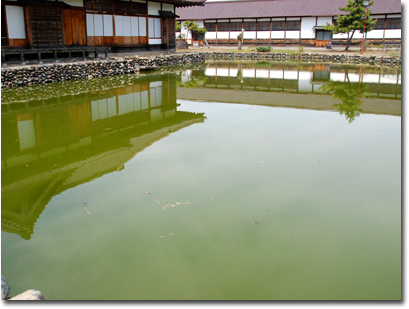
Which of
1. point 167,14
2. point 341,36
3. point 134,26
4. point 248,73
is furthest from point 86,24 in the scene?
point 341,36

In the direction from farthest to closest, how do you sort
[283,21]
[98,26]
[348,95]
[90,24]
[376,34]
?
1. [283,21]
2. [376,34]
3. [98,26]
4. [90,24]
5. [348,95]

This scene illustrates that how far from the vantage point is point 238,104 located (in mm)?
9602

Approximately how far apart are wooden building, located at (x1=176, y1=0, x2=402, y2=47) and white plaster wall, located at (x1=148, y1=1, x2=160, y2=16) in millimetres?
12557

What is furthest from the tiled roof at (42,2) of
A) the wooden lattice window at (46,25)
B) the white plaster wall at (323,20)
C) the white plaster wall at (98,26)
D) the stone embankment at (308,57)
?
the white plaster wall at (323,20)

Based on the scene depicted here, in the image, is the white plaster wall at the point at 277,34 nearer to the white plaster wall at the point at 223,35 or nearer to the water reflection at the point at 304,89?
the white plaster wall at the point at 223,35

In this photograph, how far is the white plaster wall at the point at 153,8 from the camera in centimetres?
1814

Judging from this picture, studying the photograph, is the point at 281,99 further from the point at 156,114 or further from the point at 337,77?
the point at 337,77

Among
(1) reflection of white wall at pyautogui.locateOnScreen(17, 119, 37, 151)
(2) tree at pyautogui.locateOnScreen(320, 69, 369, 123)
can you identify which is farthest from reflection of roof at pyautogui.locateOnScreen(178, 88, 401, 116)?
(1) reflection of white wall at pyautogui.locateOnScreen(17, 119, 37, 151)

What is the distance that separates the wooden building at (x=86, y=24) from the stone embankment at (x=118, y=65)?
115 centimetres

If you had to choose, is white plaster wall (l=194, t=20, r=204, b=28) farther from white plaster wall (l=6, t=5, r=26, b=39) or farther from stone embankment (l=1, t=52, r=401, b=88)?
white plaster wall (l=6, t=5, r=26, b=39)

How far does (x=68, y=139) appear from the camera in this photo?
6.05 meters

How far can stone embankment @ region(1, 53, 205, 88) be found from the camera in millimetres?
10570

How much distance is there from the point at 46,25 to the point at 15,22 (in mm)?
1061

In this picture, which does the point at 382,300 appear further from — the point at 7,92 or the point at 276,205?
the point at 7,92
